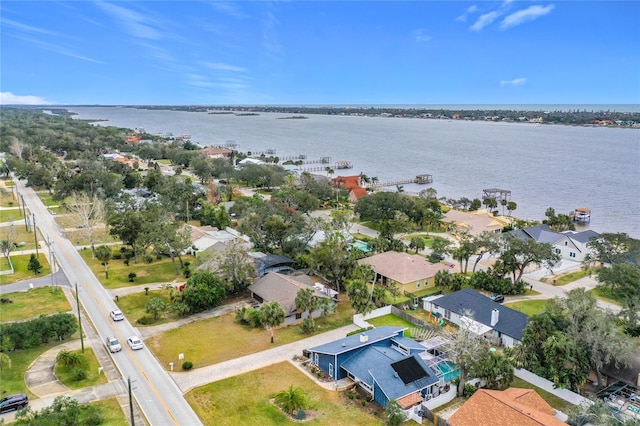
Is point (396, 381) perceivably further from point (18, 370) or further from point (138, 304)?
point (138, 304)

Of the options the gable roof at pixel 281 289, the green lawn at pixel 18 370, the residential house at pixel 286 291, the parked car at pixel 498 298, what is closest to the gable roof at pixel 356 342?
the residential house at pixel 286 291

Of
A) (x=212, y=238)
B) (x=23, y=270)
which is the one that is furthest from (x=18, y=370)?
(x=212, y=238)

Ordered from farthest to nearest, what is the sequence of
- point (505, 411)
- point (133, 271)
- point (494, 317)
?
1. point (133, 271)
2. point (494, 317)
3. point (505, 411)

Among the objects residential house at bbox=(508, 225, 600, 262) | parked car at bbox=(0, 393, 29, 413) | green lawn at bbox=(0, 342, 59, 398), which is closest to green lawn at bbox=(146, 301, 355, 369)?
green lawn at bbox=(0, 342, 59, 398)

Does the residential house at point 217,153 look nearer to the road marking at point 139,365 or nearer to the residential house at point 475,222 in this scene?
the residential house at point 475,222

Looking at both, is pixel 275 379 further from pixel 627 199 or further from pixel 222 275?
pixel 627 199

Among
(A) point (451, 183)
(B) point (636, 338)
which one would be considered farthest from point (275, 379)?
(A) point (451, 183)

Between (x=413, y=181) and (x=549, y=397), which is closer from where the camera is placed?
(x=549, y=397)

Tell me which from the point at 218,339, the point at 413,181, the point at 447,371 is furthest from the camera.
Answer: the point at 413,181
